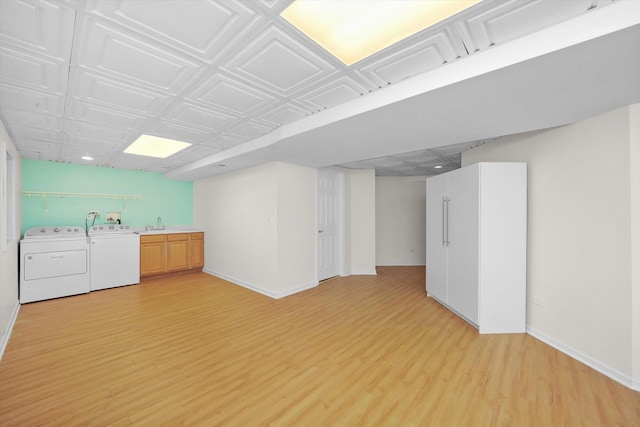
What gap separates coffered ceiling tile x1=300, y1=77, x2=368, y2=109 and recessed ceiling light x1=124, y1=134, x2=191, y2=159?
7.51 feet

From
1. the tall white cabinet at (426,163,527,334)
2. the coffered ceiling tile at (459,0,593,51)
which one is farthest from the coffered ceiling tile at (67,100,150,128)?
the tall white cabinet at (426,163,527,334)

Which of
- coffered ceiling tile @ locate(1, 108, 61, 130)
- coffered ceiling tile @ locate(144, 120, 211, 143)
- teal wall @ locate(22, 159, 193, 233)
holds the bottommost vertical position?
teal wall @ locate(22, 159, 193, 233)

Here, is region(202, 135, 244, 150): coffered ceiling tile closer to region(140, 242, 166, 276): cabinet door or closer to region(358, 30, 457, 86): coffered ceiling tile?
region(358, 30, 457, 86): coffered ceiling tile

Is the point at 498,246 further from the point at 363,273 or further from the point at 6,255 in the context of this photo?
the point at 6,255

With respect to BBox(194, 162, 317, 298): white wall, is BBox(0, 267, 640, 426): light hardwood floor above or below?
below

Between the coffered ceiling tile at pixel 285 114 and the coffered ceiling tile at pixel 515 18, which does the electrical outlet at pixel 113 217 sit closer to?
the coffered ceiling tile at pixel 285 114

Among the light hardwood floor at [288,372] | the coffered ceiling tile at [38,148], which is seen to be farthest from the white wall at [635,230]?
the coffered ceiling tile at [38,148]

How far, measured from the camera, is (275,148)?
3258 millimetres

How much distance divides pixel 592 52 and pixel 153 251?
6.39m

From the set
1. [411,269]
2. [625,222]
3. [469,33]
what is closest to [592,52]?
[469,33]

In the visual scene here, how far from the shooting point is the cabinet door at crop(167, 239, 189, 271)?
5.38m

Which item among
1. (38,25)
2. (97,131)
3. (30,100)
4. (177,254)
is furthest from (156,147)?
(38,25)

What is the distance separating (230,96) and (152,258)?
14.6 ft

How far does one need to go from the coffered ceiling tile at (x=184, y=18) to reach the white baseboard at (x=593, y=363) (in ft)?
12.0
